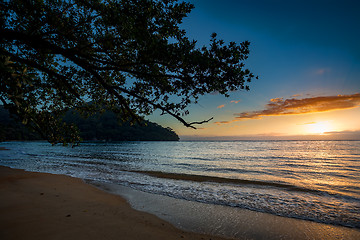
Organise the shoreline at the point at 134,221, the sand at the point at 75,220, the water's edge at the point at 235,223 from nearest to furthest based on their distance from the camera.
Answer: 1. the sand at the point at 75,220
2. the shoreline at the point at 134,221
3. the water's edge at the point at 235,223

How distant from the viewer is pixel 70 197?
9547 mm

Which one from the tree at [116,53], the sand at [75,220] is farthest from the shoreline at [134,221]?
the tree at [116,53]

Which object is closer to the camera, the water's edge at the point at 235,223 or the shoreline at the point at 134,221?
the shoreline at the point at 134,221

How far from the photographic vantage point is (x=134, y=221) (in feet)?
22.1

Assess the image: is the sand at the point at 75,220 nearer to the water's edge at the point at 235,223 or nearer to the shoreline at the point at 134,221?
the shoreline at the point at 134,221

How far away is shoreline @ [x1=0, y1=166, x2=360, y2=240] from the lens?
18.2 feet

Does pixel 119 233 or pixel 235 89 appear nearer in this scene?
pixel 119 233

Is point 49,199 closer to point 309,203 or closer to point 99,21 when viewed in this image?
point 99,21

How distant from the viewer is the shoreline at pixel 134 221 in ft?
18.2

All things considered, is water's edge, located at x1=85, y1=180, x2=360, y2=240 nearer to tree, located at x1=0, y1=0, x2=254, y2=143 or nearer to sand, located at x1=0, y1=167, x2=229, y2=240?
sand, located at x1=0, y1=167, x2=229, y2=240

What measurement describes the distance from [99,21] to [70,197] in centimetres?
910

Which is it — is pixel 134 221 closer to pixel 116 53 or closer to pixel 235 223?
pixel 235 223

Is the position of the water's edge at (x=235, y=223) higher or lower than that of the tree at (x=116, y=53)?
lower

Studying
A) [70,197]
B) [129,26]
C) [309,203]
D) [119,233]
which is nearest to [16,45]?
[129,26]
